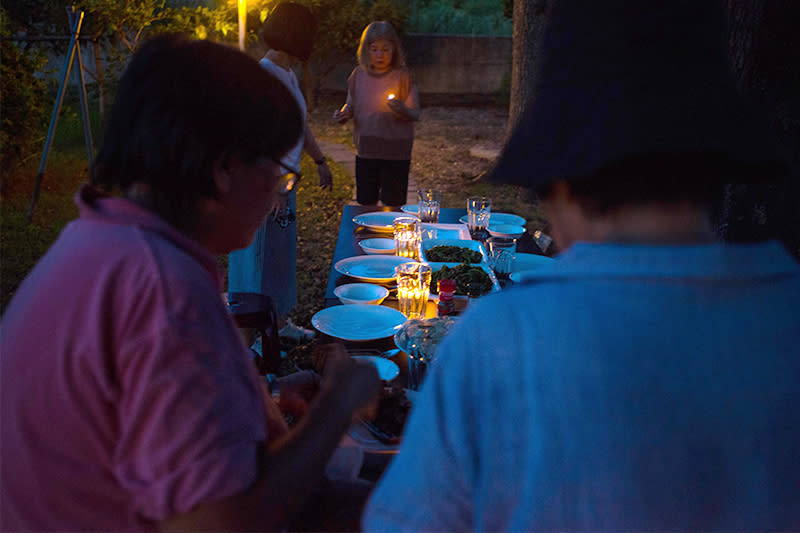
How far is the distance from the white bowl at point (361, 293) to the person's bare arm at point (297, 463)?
116cm

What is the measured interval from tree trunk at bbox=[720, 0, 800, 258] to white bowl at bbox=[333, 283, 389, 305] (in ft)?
5.58

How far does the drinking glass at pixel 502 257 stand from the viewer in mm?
2947

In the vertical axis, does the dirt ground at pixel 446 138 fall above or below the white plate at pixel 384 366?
above

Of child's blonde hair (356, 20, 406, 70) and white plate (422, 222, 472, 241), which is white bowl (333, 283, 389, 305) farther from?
child's blonde hair (356, 20, 406, 70)

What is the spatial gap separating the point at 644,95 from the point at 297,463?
2.76 ft

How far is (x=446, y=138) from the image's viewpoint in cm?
1468

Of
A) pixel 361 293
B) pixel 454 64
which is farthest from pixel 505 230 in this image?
pixel 454 64

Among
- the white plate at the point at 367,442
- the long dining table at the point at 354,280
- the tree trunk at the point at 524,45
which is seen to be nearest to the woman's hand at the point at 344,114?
the long dining table at the point at 354,280

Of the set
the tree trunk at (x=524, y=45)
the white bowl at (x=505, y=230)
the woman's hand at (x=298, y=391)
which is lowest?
the woman's hand at (x=298, y=391)

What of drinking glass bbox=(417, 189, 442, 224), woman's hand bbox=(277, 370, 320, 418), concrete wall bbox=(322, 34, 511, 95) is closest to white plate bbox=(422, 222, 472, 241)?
drinking glass bbox=(417, 189, 442, 224)

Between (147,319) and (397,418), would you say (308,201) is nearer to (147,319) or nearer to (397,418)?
(397,418)

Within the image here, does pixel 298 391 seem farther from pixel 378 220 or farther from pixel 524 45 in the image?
pixel 524 45

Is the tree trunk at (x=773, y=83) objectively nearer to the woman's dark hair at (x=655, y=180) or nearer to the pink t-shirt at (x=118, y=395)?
the woman's dark hair at (x=655, y=180)

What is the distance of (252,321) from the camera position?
7.59ft
